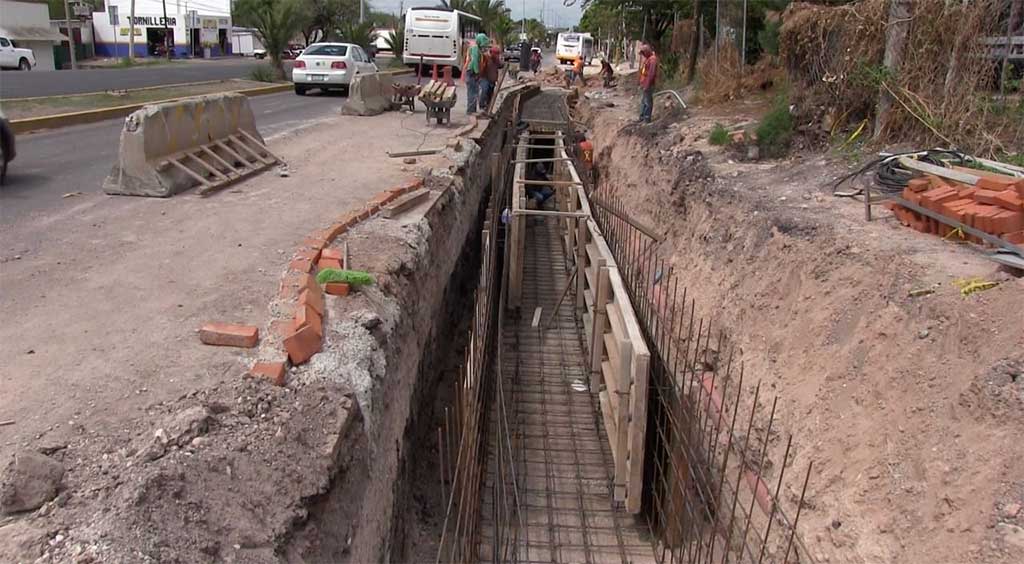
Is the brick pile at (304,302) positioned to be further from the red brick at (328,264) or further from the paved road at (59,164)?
the paved road at (59,164)

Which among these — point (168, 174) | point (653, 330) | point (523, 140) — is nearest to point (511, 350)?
point (653, 330)

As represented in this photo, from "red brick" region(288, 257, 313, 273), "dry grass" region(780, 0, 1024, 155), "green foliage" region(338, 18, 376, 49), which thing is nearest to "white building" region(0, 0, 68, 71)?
"green foliage" region(338, 18, 376, 49)

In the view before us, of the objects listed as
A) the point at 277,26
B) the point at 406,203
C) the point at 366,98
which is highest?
the point at 277,26

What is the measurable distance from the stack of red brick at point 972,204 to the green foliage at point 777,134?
362cm

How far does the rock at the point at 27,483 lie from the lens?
9.27ft

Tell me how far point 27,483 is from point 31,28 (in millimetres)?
47708

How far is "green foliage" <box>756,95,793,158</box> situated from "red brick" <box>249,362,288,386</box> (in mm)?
8344

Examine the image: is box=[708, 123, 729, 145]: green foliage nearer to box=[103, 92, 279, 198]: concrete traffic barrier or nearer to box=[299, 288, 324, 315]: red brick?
box=[103, 92, 279, 198]: concrete traffic barrier

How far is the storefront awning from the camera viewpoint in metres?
39.9

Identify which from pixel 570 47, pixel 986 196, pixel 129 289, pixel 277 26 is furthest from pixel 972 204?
pixel 570 47

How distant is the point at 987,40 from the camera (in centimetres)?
860

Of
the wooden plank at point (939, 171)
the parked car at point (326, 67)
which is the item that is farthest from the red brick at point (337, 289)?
the parked car at point (326, 67)

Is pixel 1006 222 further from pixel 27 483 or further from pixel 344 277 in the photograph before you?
pixel 27 483

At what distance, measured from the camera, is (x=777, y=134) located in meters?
10.6
